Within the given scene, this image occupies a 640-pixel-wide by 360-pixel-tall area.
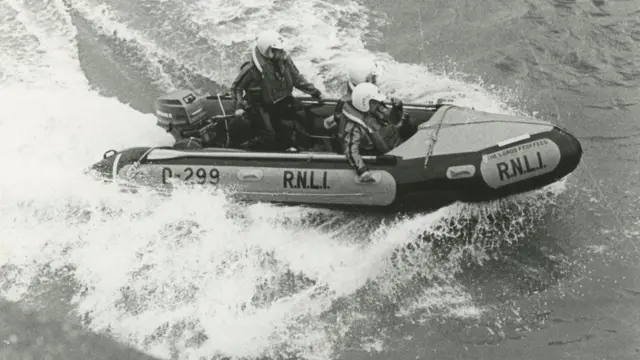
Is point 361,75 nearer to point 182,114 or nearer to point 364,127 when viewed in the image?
point 364,127

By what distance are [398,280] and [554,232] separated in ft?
6.32

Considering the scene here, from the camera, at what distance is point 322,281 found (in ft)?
23.4

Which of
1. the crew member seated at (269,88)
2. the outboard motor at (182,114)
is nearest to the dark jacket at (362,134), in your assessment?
the crew member seated at (269,88)

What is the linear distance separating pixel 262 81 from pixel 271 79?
0.37ft

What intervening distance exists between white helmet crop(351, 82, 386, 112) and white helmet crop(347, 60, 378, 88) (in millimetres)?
275

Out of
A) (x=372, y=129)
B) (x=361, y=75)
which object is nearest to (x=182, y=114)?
(x=361, y=75)

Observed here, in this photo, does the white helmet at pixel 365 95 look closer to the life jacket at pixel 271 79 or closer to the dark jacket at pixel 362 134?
the dark jacket at pixel 362 134

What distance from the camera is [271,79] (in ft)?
26.7

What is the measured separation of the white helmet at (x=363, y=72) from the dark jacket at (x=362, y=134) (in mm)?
326

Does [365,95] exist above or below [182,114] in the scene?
above

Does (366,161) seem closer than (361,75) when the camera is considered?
Yes

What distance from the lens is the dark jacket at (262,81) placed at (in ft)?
26.7

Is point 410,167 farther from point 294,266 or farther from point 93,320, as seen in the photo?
point 93,320

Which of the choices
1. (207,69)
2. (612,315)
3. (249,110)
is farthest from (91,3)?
(612,315)
